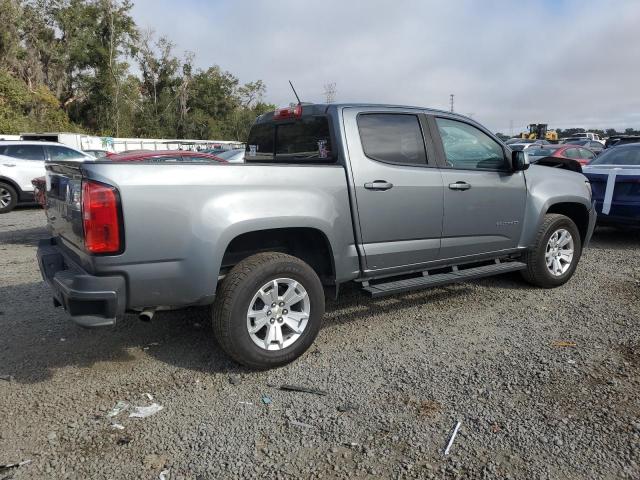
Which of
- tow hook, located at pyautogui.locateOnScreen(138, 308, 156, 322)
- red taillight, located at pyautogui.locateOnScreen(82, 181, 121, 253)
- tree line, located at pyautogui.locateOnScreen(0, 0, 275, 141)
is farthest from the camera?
tree line, located at pyautogui.locateOnScreen(0, 0, 275, 141)

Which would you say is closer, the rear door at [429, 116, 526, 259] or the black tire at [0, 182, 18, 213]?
the rear door at [429, 116, 526, 259]

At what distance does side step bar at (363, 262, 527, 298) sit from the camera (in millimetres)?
4094

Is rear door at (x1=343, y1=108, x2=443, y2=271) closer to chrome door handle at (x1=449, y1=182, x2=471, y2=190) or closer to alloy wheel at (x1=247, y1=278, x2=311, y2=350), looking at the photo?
chrome door handle at (x1=449, y1=182, x2=471, y2=190)

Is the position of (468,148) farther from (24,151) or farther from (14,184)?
(24,151)

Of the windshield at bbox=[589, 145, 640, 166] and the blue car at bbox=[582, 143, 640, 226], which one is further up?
the windshield at bbox=[589, 145, 640, 166]

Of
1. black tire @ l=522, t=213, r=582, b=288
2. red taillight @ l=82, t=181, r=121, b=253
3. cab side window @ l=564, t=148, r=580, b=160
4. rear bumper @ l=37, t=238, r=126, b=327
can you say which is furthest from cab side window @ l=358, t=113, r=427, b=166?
cab side window @ l=564, t=148, r=580, b=160

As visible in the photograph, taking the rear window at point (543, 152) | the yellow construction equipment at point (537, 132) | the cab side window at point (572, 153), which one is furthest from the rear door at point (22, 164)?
the yellow construction equipment at point (537, 132)

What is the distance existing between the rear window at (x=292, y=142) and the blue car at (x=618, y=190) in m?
5.52

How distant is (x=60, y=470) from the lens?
2.58 metres

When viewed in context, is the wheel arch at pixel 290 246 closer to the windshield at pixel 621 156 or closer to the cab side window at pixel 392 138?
the cab side window at pixel 392 138

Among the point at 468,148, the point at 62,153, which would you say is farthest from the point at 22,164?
the point at 468,148

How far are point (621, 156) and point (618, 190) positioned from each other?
1.21 meters

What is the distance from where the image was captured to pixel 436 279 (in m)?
4.45

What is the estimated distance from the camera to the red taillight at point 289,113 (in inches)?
174
